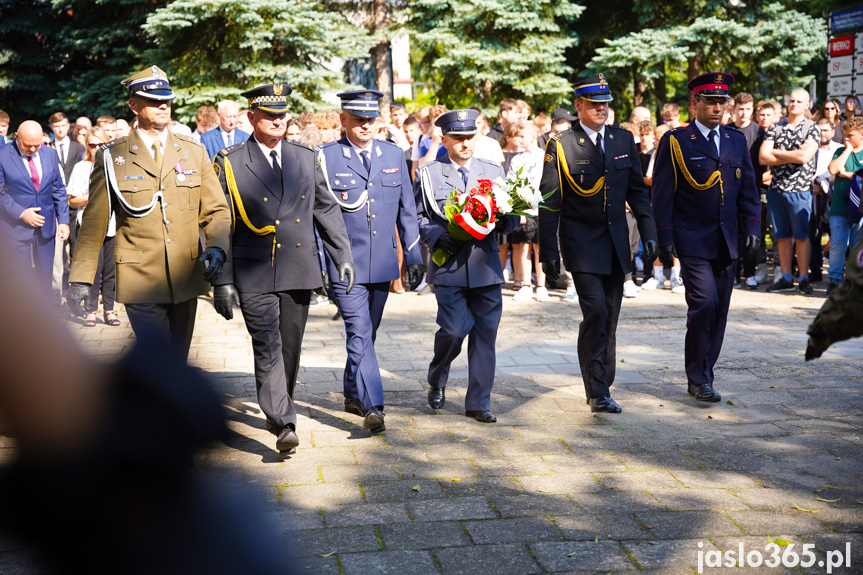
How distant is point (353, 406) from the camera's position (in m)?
6.43

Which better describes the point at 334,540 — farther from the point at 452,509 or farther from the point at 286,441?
the point at 286,441

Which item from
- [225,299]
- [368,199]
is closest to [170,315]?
[225,299]

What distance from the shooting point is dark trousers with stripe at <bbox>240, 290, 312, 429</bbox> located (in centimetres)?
544

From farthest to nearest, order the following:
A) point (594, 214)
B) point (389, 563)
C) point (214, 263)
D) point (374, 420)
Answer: point (594, 214)
point (374, 420)
point (214, 263)
point (389, 563)

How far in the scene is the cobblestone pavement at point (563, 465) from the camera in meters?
4.04

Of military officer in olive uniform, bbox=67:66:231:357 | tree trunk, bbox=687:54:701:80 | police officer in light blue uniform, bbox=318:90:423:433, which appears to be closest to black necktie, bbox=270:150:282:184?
military officer in olive uniform, bbox=67:66:231:357

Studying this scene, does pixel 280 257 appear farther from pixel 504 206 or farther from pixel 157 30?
pixel 157 30

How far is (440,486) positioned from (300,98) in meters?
16.5

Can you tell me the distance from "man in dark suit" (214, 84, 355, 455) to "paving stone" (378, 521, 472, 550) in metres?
1.41

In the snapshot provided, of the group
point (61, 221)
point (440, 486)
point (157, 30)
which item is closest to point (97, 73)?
point (157, 30)

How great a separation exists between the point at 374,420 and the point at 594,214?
223 cm

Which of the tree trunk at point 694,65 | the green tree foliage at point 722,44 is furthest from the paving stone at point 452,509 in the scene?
the tree trunk at point 694,65

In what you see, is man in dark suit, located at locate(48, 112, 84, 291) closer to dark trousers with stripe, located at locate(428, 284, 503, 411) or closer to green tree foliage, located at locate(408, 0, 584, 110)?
dark trousers with stripe, located at locate(428, 284, 503, 411)

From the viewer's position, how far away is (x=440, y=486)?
16.1ft
